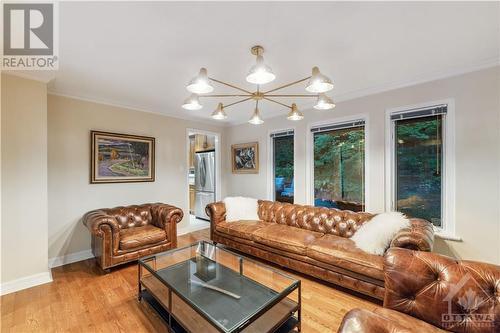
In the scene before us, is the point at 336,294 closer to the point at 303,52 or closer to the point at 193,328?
the point at 193,328

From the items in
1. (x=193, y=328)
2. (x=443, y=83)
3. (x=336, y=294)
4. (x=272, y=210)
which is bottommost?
(x=336, y=294)

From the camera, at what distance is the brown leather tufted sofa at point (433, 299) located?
1207mm

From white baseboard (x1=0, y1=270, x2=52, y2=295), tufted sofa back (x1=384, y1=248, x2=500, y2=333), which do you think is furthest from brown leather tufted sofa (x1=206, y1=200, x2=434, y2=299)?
white baseboard (x1=0, y1=270, x2=52, y2=295)

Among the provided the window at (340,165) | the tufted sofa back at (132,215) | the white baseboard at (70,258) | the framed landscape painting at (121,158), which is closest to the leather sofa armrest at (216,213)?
the tufted sofa back at (132,215)

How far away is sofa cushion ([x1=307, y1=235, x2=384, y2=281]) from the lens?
2.16 metres

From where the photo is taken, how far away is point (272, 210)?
12.5 feet

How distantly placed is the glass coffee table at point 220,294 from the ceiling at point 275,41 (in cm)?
209

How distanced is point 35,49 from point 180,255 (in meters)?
2.59

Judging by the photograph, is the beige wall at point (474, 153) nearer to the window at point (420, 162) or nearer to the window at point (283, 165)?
the window at point (420, 162)

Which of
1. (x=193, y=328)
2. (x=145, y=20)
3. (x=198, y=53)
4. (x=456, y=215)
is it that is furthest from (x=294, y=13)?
(x=456, y=215)

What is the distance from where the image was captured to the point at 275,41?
195 centimetres

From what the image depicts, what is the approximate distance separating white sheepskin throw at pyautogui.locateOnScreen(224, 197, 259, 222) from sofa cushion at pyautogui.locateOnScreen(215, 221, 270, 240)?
0.16 metres

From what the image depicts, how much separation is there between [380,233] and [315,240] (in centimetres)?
74

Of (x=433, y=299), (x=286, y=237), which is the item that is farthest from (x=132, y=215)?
(x=433, y=299)
